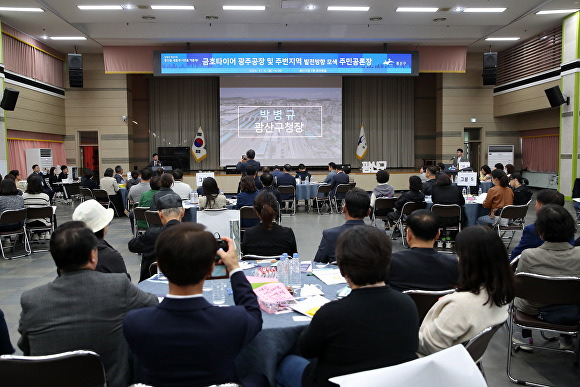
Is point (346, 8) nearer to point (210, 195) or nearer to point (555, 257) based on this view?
point (210, 195)

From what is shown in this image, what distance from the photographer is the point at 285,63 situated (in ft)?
46.5

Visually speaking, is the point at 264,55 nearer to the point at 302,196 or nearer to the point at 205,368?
the point at 302,196

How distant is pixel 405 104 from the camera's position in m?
17.7

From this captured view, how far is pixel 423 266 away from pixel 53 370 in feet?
6.25

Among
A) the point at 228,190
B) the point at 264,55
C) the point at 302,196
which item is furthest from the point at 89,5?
the point at 302,196

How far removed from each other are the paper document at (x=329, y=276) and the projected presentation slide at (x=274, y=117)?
1331cm

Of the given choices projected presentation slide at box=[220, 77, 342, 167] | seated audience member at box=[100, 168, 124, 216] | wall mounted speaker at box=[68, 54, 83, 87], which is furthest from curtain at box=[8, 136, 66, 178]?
projected presentation slide at box=[220, 77, 342, 167]

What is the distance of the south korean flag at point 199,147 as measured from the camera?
55.3ft

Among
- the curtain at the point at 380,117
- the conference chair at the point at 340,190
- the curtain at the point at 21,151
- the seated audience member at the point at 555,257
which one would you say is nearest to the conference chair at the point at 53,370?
the seated audience member at the point at 555,257

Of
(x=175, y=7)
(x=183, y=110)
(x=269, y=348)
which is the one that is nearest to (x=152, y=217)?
(x=269, y=348)

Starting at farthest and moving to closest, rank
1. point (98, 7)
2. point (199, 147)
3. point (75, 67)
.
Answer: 1. point (199, 147)
2. point (75, 67)
3. point (98, 7)

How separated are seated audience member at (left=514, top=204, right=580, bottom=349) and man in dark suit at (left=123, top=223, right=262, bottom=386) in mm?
2308

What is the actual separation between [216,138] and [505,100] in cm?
1016

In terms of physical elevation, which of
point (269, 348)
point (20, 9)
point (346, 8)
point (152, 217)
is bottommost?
point (269, 348)
